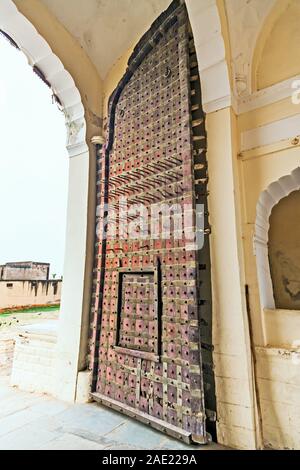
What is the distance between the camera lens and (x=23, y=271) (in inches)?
453

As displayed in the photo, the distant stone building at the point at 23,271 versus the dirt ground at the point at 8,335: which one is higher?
the distant stone building at the point at 23,271

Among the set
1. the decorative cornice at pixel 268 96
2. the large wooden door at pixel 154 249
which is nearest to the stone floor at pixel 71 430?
the large wooden door at pixel 154 249

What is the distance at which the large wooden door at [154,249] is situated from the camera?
2.12 meters

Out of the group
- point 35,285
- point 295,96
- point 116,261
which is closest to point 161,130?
point 295,96

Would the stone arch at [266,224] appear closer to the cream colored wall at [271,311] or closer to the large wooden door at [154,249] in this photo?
the cream colored wall at [271,311]

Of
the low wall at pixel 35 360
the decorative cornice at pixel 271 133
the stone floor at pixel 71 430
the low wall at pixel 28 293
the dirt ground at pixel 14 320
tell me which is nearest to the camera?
the stone floor at pixel 71 430

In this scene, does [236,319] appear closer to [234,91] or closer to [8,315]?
[234,91]

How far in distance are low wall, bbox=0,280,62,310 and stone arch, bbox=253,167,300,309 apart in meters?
8.21

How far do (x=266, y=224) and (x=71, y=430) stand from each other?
2373 millimetres

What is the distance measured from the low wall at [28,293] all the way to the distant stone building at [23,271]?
142cm

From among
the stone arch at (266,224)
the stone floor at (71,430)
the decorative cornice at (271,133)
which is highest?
the decorative cornice at (271,133)

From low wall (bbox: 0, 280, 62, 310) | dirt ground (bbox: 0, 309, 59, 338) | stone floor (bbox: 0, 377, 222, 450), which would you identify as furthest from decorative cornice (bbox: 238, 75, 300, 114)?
low wall (bbox: 0, 280, 62, 310)

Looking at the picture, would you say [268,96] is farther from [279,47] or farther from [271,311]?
[271,311]

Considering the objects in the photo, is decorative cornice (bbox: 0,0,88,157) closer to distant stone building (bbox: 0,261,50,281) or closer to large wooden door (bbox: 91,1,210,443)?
large wooden door (bbox: 91,1,210,443)
